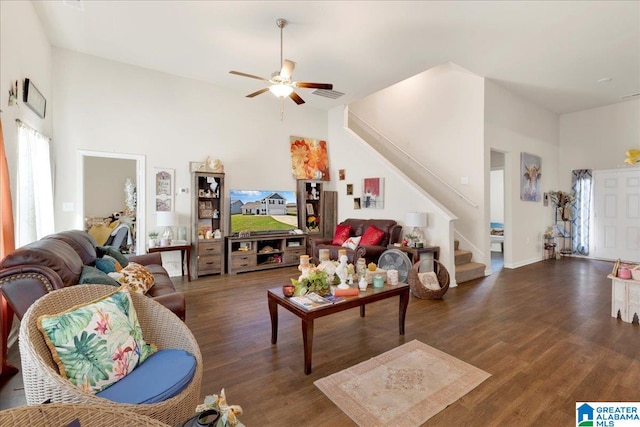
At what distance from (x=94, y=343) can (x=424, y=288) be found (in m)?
3.70

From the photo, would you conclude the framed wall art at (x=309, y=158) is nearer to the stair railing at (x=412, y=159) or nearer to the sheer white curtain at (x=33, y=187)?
the stair railing at (x=412, y=159)

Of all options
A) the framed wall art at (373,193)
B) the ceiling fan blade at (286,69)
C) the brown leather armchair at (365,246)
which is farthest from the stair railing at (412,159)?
the ceiling fan blade at (286,69)

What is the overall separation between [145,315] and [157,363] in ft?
1.21

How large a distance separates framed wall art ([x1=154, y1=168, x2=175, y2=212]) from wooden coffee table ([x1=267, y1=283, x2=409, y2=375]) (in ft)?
11.6

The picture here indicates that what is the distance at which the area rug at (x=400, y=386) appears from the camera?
6.20 ft

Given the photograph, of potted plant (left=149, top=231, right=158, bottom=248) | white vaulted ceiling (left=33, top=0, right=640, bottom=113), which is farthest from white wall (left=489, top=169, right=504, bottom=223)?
potted plant (left=149, top=231, right=158, bottom=248)

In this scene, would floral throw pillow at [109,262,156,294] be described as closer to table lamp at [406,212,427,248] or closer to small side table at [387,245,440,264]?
small side table at [387,245,440,264]

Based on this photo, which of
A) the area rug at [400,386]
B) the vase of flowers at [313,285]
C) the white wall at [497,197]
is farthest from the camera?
the white wall at [497,197]

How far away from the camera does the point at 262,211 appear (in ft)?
20.3

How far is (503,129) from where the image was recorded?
19.3ft

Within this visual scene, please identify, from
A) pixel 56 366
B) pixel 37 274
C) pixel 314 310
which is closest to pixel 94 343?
pixel 56 366

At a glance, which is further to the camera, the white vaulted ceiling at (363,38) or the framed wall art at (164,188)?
the framed wall art at (164,188)

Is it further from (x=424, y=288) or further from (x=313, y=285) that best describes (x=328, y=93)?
(x=313, y=285)

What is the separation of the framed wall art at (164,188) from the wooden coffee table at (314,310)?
11.6ft
